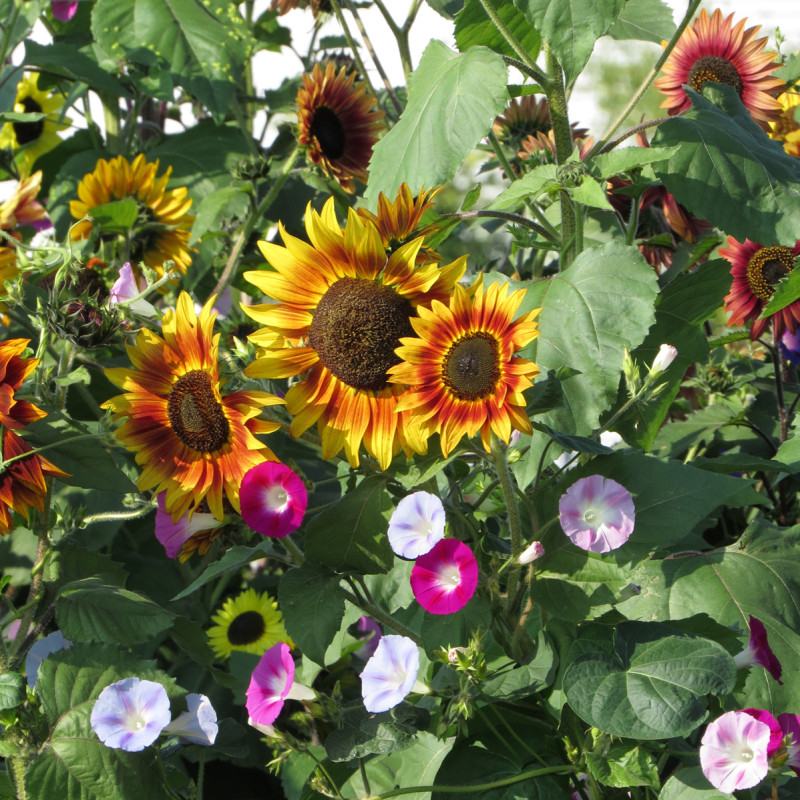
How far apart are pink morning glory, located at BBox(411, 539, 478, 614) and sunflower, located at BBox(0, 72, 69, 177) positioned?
51.0 inches

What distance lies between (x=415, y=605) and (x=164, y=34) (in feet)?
3.22

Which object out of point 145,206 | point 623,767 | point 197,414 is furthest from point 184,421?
point 145,206

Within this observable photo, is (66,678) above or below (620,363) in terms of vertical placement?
below

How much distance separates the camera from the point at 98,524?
1137 millimetres

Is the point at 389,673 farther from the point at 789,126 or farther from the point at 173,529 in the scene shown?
the point at 789,126

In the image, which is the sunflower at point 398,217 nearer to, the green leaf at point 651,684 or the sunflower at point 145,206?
the green leaf at point 651,684

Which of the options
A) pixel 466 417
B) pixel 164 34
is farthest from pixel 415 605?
pixel 164 34

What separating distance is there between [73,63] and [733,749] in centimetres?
140

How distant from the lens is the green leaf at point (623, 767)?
27.0 inches

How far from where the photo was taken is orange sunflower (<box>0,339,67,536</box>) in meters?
0.80

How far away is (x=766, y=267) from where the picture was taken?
1.23 metres

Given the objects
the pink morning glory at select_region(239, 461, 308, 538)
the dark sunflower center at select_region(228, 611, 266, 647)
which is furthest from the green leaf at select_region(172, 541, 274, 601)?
the dark sunflower center at select_region(228, 611, 266, 647)

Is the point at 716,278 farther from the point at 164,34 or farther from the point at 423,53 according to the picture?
the point at 164,34

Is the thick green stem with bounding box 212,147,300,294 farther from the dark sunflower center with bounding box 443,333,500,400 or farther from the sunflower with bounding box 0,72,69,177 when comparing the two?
the dark sunflower center with bounding box 443,333,500,400
